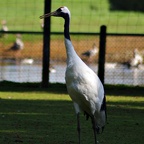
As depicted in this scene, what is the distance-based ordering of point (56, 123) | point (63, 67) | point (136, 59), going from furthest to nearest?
1. point (136, 59)
2. point (63, 67)
3. point (56, 123)

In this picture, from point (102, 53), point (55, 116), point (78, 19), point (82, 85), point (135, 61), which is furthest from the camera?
point (78, 19)

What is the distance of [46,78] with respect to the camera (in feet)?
56.1

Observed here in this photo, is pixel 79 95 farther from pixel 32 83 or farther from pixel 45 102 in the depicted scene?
pixel 32 83

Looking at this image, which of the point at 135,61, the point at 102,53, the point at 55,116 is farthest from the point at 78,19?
the point at 55,116

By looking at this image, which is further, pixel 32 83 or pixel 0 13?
pixel 0 13

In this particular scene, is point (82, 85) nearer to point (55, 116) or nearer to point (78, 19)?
point (55, 116)

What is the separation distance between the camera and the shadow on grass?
37.0 ft

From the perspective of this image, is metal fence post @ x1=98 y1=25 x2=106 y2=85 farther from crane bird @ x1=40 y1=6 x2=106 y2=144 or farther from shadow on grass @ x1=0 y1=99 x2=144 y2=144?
crane bird @ x1=40 y1=6 x2=106 y2=144

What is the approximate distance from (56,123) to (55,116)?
0.69 meters

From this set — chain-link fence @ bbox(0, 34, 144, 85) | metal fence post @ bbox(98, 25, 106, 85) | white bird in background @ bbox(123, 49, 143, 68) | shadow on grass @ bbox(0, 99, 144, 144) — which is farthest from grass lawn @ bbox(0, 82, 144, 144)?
Result: white bird in background @ bbox(123, 49, 143, 68)

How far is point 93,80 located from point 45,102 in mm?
4002

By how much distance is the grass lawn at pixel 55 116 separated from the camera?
11352mm

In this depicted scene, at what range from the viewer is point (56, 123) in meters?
→ 12.5

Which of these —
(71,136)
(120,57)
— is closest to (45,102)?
(71,136)
